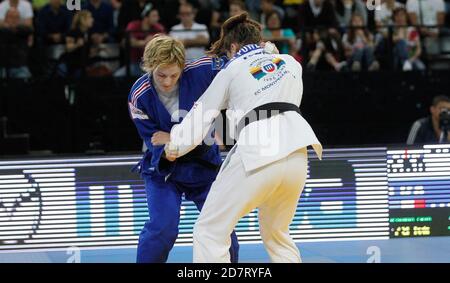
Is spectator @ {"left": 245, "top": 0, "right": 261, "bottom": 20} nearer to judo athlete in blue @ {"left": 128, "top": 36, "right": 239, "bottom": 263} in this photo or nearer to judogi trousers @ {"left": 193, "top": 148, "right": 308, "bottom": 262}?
judo athlete in blue @ {"left": 128, "top": 36, "right": 239, "bottom": 263}

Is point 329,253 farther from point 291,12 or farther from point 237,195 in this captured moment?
point 291,12

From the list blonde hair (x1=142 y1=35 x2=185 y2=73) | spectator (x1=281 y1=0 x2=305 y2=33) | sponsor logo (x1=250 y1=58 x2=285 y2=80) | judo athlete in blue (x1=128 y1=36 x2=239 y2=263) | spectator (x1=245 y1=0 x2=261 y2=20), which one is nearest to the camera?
sponsor logo (x1=250 y1=58 x2=285 y2=80)

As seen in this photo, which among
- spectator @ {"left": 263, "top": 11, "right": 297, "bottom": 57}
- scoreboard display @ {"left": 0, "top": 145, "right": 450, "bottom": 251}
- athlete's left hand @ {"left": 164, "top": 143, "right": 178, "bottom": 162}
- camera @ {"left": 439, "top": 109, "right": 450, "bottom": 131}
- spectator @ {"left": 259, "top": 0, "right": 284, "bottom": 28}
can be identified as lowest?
scoreboard display @ {"left": 0, "top": 145, "right": 450, "bottom": 251}

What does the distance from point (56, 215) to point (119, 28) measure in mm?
4446

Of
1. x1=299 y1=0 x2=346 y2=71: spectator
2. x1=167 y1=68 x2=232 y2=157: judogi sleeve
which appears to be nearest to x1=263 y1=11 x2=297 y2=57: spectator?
x1=299 y1=0 x2=346 y2=71: spectator

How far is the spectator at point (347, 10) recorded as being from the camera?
12.7m

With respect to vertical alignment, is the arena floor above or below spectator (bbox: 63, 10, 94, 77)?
below

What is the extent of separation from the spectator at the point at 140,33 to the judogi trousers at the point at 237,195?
6187 mm

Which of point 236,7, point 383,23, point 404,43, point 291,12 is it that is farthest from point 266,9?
point 404,43

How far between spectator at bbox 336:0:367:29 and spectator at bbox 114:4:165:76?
A: 2.38 meters

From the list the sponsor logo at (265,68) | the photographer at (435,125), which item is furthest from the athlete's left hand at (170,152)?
the photographer at (435,125)

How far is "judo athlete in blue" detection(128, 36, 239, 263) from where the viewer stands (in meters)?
6.45

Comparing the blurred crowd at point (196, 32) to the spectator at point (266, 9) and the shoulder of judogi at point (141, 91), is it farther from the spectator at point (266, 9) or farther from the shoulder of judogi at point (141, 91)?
the shoulder of judogi at point (141, 91)

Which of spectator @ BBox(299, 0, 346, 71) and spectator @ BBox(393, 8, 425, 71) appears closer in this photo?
spectator @ BBox(299, 0, 346, 71)
